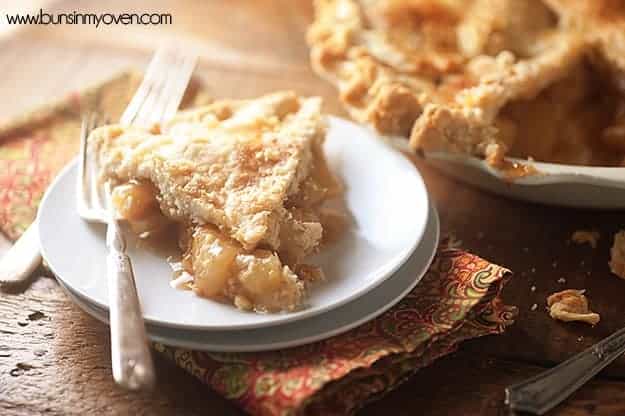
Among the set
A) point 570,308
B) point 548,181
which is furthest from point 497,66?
point 570,308

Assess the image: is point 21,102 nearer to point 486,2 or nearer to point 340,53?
point 340,53

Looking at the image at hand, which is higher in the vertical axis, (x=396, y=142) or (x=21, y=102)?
(x=396, y=142)

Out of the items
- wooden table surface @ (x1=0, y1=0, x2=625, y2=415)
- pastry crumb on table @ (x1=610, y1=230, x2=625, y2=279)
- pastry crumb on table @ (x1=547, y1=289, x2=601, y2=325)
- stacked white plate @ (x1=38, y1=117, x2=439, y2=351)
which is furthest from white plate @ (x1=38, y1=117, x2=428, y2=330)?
pastry crumb on table @ (x1=610, y1=230, x2=625, y2=279)

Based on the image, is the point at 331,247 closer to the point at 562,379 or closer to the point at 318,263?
the point at 318,263

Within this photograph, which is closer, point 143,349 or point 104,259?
point 143,349

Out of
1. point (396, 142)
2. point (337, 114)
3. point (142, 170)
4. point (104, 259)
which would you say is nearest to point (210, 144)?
point (142, 170)

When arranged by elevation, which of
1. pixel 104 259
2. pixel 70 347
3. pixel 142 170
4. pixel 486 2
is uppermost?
pixel 486 2
